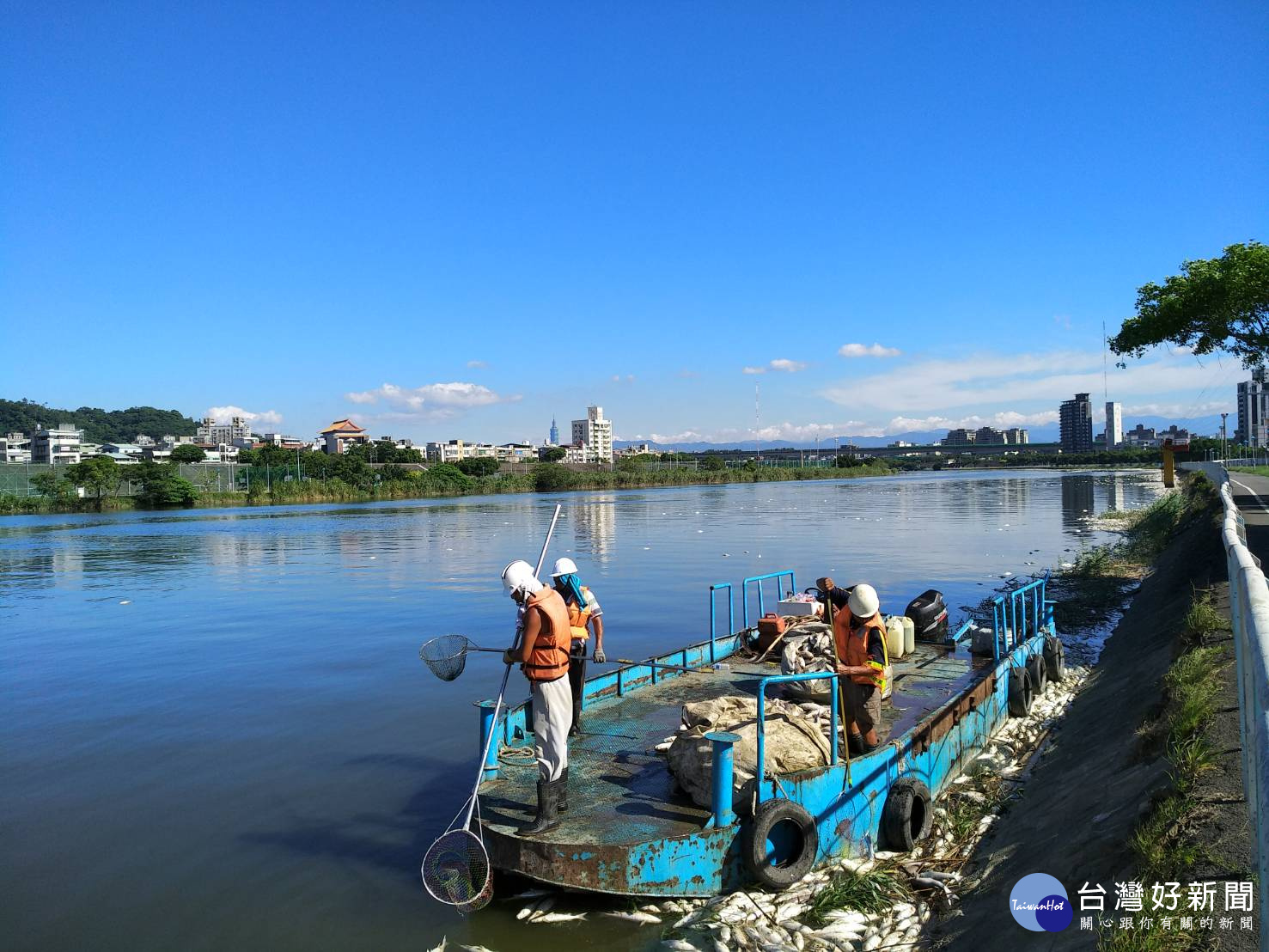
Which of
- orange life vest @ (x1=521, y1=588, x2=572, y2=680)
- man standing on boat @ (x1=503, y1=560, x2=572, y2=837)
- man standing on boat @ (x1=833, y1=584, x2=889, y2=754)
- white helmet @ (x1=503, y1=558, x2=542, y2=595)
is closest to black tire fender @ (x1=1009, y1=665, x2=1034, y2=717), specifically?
man standing on boat @ (x1=833, y1=584, x2=889, y2=754)

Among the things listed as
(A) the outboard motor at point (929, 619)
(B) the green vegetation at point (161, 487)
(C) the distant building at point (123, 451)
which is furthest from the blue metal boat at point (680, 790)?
(C) the distant building at point (123, 451)

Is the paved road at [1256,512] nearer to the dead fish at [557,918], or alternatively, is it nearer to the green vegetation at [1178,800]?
the green vegetation at [1178,800]

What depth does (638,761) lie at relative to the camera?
300 inches

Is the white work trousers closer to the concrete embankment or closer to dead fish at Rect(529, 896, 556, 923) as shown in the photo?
dead fish at Rect(529, 896, 556, 923)

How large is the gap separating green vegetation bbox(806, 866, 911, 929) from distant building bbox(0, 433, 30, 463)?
20712 centimetres

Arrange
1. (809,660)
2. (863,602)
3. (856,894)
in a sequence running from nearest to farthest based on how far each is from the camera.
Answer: (856,894), (863,602), (809,660)

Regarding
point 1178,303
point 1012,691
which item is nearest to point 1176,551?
point 1178,303

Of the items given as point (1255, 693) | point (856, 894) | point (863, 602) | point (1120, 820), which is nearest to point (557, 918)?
point (856, 894)

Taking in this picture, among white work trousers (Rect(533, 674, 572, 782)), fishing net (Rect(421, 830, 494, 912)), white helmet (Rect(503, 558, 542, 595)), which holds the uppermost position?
white helmet (Rect(503, 558, 542, 595))

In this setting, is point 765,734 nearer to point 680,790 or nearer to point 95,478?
point 680,790

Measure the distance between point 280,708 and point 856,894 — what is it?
964 centimetres

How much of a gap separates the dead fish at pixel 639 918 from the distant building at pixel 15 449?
206106 millimetres

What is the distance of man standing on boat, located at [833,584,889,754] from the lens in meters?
7.19

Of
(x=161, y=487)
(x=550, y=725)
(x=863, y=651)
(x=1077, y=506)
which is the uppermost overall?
(x=161, y=487)
